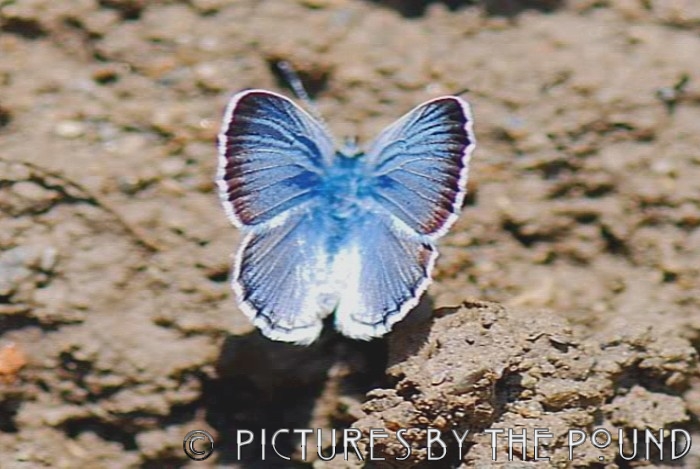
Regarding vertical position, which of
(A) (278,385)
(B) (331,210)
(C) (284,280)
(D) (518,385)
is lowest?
(A) (278,385)

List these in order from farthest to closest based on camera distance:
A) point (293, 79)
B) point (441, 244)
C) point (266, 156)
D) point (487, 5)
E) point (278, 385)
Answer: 1. point (487, 5)
2. point (293, 79)
3. point (441, 244)
4. point (278, 385)
5. point (266, 156)

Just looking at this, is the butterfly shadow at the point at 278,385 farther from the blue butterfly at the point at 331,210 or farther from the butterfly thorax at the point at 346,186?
the butterfly thorax at the point at 346,186

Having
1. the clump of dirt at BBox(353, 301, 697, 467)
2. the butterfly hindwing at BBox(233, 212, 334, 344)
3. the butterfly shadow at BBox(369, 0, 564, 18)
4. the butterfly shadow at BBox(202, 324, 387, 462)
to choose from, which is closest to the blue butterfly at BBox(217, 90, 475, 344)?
the butterfly hindwing at BBox(233, 212, 334, 344)

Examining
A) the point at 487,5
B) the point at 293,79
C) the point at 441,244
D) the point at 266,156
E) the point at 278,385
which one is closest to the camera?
the point at 266,156

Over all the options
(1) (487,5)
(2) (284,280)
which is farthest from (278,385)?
(1) (487,5)

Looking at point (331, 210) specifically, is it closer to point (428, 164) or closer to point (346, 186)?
point (346, 186)

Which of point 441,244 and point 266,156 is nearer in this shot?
point 266,156

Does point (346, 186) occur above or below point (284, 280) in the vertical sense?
above
